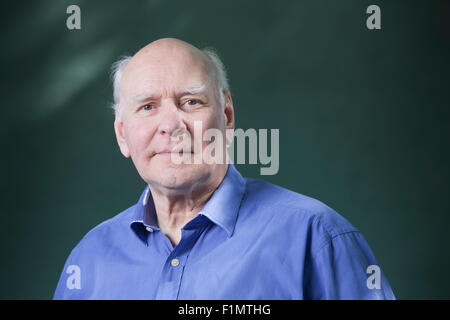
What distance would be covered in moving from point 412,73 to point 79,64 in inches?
52.6

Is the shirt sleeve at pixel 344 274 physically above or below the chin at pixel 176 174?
A: below

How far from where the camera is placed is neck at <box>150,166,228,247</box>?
1392 mm

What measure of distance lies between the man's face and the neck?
0.10 feet

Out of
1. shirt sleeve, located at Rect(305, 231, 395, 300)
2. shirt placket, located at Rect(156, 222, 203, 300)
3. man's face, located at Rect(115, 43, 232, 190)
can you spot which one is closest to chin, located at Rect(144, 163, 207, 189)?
man's face, located at Rect(115, 43, 232, 190)

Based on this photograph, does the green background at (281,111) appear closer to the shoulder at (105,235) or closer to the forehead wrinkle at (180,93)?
the shoulder at (105,235)

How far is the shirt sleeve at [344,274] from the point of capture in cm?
122

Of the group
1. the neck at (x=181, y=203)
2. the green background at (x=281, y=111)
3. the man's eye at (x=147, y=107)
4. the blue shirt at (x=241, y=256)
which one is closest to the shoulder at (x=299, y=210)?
the blue shirt at (x=241, y=256)

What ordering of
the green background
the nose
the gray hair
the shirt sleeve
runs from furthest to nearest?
the green background, the gray hair, the nose, the shirt sleeve

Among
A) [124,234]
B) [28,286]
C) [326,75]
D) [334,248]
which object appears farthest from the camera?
[326,75]

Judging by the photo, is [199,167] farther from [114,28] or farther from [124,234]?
[114,28]

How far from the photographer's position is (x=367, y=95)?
7.14 ft

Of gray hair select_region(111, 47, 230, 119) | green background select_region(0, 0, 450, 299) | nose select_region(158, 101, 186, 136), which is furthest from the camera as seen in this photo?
green background select_region(0, 0, 450, 299)

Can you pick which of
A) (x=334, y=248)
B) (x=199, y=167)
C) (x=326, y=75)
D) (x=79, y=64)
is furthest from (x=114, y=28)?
(x=334, y=248)

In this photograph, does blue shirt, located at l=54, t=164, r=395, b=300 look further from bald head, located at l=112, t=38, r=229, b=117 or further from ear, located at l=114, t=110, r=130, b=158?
bald head, located at l=112, t=38, r=229, b=117
